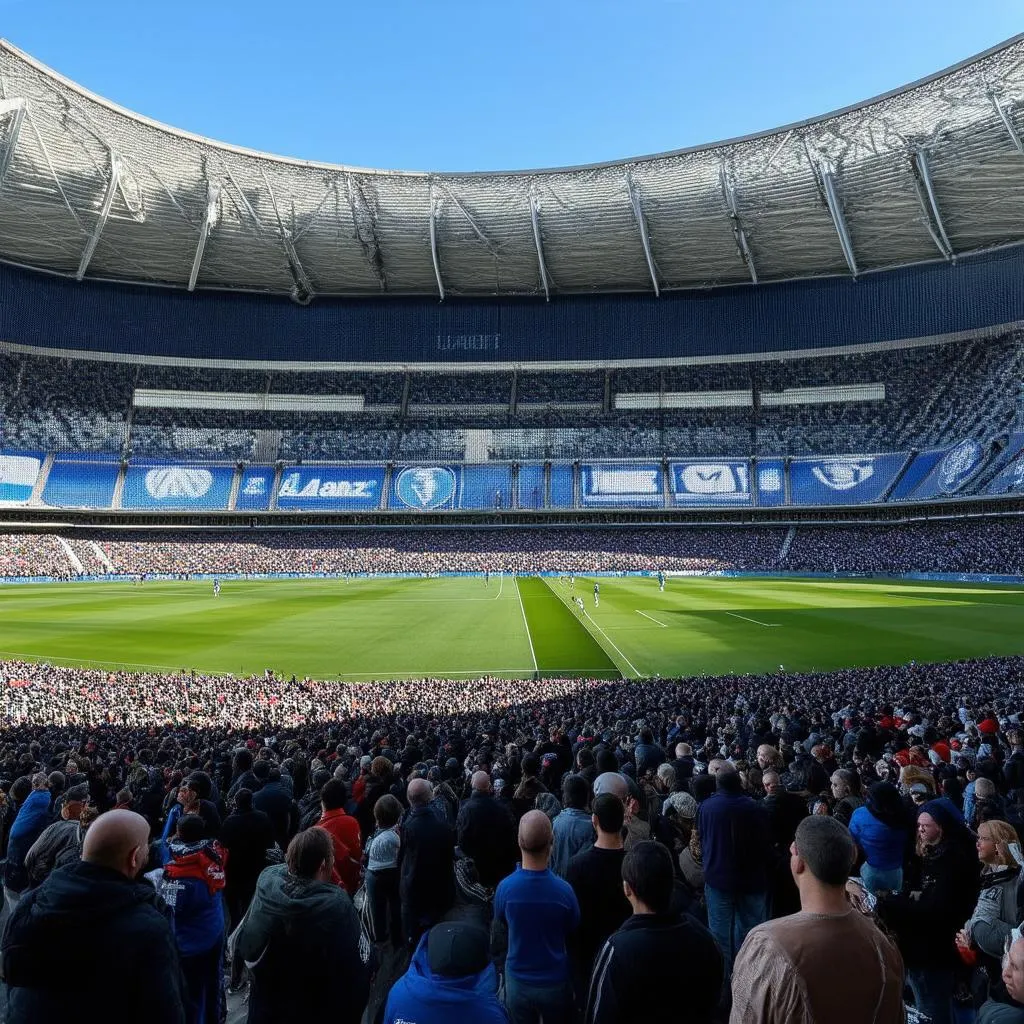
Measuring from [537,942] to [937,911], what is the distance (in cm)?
244

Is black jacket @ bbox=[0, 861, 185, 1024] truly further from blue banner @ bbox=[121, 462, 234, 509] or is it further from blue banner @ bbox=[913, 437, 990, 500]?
blue banner @ bbox=[121, 462, 234, 509]

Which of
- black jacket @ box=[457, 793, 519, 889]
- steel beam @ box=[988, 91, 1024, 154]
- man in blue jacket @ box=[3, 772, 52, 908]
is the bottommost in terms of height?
man in blue jacket @ box=[3, 772, 52, 908]

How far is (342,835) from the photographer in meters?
5.64

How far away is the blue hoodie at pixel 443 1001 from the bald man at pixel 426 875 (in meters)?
1.91

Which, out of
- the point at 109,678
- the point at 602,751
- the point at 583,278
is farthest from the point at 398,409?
the point at 602,751

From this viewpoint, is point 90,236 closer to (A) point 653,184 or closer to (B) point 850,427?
(A) point 653,184

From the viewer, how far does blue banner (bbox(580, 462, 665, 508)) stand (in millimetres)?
74625

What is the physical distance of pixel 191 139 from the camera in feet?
182

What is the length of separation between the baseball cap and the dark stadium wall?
80.0 metres

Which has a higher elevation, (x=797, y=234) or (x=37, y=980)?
(x=797, y=234)

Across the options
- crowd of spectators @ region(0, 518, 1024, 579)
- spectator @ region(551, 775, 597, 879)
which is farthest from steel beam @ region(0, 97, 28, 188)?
spectator @ region(551, 775, 597, 879)

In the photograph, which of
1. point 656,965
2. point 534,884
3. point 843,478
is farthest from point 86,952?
point 843,478

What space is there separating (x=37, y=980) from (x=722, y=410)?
8319cm

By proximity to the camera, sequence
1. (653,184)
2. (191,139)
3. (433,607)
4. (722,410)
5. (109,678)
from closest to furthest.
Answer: (109,678)
(433,607)
(191,139)
(653,184)
(722,410)
